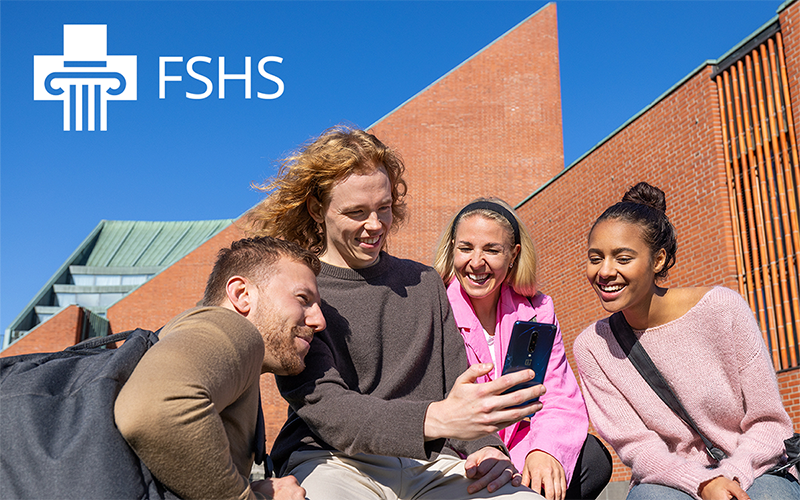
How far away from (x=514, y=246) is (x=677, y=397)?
3.56 feet

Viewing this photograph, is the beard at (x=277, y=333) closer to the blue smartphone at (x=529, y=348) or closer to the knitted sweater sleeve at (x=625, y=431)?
the blue smartphone at (x=529, y=348)

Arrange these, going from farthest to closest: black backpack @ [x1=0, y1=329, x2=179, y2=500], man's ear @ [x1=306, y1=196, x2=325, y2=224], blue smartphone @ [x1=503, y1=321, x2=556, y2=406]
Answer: man's ear @ [x1=306, y1=196, x2=325, y2=224], blue smartphone @ [x1=503, y1=321, x2=556, y2=406], black backpack @ [x1=0, y1=329, x2=179, y2=500]

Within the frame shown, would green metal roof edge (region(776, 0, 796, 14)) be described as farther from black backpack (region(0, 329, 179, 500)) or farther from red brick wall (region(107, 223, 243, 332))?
red brick wall (region(107, 223, 243, 332))

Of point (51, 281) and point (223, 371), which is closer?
point (223, 371)

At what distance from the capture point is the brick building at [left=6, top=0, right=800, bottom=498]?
10117 mm

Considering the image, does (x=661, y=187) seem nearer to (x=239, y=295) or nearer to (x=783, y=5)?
(x=783, y=5)

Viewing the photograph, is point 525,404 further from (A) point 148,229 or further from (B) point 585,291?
(A) point 148,229

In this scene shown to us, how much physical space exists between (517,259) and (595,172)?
40.2ft

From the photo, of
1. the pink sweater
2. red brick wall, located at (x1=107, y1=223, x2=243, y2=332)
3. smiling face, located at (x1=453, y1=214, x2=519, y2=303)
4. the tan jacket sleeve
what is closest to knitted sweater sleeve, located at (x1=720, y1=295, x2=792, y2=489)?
the pink sweater

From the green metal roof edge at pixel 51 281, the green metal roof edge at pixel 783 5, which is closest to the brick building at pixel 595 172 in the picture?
the green metal roof edge at pixel 783 5

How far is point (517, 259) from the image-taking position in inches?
140

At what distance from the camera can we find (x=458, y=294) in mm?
3506

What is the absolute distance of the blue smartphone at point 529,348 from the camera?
2.25 metres

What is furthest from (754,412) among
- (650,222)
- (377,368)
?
(377,368)
